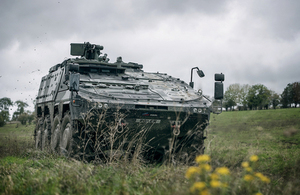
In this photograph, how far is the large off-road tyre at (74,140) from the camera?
6.34m

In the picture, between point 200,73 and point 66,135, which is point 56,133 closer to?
point 66,135

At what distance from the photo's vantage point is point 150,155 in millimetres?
7512

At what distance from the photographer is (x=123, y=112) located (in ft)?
20.8

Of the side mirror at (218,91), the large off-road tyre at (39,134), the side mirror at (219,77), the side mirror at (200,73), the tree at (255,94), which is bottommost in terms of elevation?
the large off-road tyre at (39,134)

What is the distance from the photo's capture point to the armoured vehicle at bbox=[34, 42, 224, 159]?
20.4 ft

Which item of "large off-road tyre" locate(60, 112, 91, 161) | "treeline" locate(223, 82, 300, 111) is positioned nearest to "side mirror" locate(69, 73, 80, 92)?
"large off-road tyre" locate(60, 112, 91, 161)

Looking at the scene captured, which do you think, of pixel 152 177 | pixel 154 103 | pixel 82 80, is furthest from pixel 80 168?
pixel 82 80

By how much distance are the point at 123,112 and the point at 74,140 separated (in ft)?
3.71

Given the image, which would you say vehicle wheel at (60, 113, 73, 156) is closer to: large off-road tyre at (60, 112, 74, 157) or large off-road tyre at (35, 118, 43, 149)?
large off-road tyre at (60, 112, 74, 157)

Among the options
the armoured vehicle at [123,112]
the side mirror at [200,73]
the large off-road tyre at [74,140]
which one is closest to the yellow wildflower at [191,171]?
the armoured vehicle at [123,112]

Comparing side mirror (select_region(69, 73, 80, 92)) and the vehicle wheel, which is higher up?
side mirror (select_region(69, 73, 80, 92))

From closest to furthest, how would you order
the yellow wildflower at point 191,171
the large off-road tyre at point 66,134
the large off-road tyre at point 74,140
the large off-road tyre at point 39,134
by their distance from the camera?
1. the yellow wildflower at point 191,171
2. the large off-road tyre at point 74,140
3. the large off-road tyre at point 66,134
4. the large off-road tyre at point 39,134

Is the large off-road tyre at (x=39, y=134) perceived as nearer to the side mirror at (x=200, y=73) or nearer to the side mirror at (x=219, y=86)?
the side mirror at (x=200, y=73)

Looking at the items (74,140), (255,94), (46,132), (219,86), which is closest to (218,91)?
(219,86)
